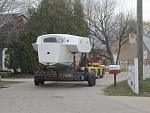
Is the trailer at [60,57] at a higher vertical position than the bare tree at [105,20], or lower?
lower

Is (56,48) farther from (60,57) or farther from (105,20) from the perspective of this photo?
(105,20)

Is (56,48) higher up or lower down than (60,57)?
higher up

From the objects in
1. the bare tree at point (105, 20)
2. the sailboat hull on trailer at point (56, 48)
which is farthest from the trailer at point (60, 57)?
the bare tree at point (105, 20)

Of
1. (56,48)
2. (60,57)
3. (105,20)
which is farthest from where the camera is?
(105,20)

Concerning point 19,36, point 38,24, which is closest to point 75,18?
point 38,24

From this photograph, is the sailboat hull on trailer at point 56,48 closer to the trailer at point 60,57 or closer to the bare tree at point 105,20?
the trailer at point 60,57

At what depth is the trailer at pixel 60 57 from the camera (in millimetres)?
19391

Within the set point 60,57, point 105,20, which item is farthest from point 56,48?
point 105,20

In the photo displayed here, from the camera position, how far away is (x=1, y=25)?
2548 cm

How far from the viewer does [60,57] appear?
19.6 metres

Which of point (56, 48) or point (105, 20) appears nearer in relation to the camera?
point (56, 48)

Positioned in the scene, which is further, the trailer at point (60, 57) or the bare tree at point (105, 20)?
the bare tree at point (105, 20)

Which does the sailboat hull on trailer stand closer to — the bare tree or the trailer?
the trailer

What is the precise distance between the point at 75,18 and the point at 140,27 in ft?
80.4
